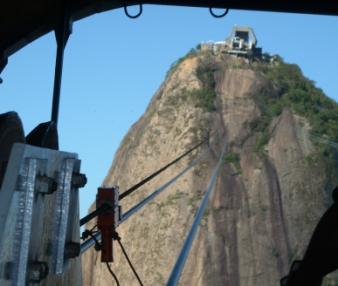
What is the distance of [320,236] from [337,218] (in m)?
0.06

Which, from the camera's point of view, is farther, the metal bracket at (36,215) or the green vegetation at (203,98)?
the green vegetation at (203,98)

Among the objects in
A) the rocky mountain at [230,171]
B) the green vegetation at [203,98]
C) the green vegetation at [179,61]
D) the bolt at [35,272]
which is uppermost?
the green vegetation at [179,61]

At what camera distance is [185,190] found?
72.2 m

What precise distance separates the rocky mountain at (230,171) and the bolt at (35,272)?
6357cm

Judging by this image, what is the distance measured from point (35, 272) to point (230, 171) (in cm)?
7045

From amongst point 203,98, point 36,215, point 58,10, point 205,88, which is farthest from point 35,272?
point 205,88

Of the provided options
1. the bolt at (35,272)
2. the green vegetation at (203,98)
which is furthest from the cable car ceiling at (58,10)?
the green vegetation at (203,98)

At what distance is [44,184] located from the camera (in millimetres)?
2154

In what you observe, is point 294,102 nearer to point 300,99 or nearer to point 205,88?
point 300,99

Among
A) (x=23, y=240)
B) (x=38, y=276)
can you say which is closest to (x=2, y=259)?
(x=23, y=240)

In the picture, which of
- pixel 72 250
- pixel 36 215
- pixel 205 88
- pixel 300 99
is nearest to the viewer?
pixel 36 215

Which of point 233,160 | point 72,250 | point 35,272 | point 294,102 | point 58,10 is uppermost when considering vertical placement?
point 294,102

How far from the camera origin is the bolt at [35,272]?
2059mm

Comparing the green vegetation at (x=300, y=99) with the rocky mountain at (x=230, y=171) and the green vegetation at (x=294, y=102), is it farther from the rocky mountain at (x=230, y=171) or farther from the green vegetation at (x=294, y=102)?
the rocky mountain at (x=230, y=171)
